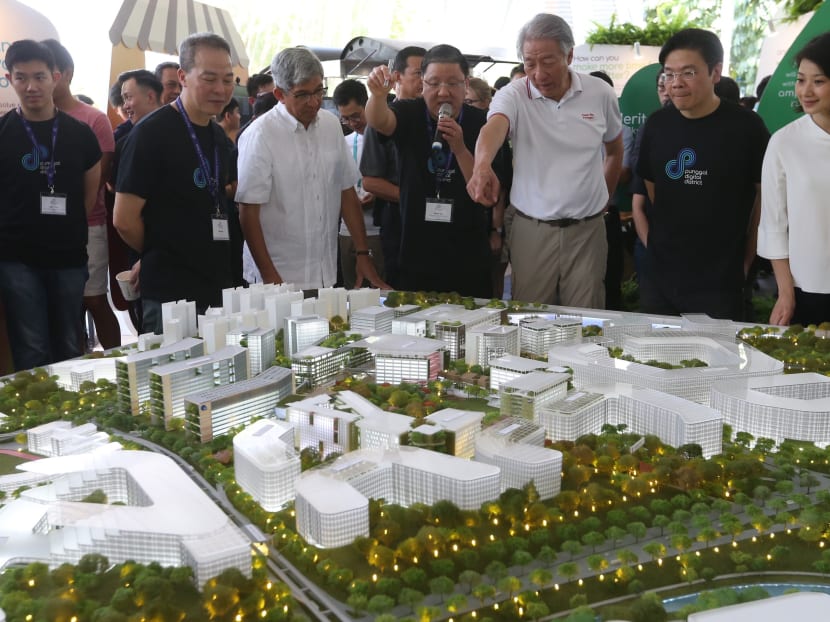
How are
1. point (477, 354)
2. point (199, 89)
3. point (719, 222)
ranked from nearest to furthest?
point (477, 354) → point (199, 89) → point (719, 222)

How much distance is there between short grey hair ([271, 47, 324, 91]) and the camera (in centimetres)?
481

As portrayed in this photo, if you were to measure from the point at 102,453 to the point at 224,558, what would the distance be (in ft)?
3.15

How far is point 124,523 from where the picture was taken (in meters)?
2.32

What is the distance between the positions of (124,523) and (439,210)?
10.9ft

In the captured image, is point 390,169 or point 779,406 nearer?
point 779,406

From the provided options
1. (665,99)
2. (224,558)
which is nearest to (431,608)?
(224,558)

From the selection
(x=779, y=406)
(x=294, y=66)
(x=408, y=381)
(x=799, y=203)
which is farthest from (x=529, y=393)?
(x=294, y=66)

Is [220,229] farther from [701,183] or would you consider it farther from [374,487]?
[701,183]

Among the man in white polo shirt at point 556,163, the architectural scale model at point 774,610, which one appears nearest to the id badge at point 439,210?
the man in white polo shirt at point 556,163

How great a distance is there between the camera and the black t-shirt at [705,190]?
4.68 m

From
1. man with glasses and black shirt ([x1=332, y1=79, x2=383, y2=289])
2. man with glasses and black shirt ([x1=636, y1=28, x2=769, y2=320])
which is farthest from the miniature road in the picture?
man with glasses and black shirt ([x1=332, y1=79, x2=383, y2=289])

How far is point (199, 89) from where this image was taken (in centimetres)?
443

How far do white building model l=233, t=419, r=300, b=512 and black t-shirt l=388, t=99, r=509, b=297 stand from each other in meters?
2.64

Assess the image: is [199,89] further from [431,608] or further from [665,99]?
[665,99]
